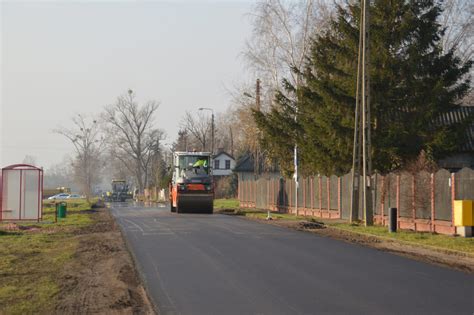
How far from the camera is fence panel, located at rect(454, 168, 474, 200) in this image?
2369 cm

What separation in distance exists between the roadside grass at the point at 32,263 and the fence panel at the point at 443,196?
515 inches

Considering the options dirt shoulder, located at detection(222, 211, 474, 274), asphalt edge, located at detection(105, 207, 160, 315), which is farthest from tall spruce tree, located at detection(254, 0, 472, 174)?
asphalt edge, located at detection(105, 207, 160, 315)

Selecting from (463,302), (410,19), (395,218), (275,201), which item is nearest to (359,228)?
(395,218)

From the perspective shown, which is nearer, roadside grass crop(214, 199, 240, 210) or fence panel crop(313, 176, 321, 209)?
fence panel crop(313, 176, 321, 209)

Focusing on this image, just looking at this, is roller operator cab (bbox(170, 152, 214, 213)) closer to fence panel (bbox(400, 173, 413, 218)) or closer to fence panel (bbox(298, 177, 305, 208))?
fence panel (bbox(298, 177, 305, 208))

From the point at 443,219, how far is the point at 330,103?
12789mm

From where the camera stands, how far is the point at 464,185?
78.3 feet

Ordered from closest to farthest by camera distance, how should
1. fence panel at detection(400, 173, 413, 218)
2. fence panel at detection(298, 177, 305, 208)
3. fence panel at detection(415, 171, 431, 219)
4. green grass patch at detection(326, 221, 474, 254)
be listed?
green grass patch at detection(326, 221, 474, 254) < fence panel at detection(415, 171, 431, 219) < fence panel at detection(400, 173, 413, 218) < fence panel at detection(298, 177, 305, 208)

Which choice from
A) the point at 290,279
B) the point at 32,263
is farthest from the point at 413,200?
the point at 32,263

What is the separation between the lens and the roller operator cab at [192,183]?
4012 centimetres

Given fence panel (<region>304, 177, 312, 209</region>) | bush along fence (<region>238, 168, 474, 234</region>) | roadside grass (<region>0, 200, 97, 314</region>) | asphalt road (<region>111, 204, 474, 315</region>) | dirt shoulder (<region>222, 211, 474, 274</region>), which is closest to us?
asphalt road (<region>111, 204, 474, 315</region>)

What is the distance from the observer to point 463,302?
11.0 meters

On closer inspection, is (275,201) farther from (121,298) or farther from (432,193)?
(121,298)

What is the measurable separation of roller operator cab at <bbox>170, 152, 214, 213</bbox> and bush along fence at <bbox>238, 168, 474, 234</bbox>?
568cm
